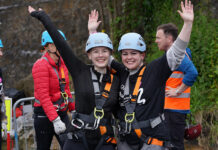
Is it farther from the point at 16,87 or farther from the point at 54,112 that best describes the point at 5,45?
the point at 54,112

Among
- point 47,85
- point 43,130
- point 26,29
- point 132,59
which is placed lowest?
point 43,130

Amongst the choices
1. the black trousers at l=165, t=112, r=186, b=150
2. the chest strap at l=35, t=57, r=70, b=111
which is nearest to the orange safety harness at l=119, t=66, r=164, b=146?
the black trousers at l=165, t=112, r=186, b=150

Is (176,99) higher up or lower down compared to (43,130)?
higher up

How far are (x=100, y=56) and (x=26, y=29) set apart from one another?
1019cm

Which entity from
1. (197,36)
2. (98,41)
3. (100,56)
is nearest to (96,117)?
(100,56)

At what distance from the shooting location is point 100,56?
9.69 feet

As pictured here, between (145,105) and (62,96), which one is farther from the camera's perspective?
(62,96)

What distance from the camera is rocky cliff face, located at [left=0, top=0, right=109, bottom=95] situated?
472 inches

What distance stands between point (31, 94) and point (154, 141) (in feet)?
26.0

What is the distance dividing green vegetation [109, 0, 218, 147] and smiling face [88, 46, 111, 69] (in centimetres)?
356

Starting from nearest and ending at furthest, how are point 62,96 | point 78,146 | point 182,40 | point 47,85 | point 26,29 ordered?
point 182,40 → point 78,146 → point 47,85 → point 62,96 → point 26,29

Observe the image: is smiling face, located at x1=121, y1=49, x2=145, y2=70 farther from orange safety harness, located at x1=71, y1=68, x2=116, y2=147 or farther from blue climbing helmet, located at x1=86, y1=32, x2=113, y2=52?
orange safety harness, located at x1=71, y1=68, x2=116, y2=147

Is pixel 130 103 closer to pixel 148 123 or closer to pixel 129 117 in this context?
pixel 129 117

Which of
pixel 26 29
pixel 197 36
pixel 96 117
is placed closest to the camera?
pixel 96 117
